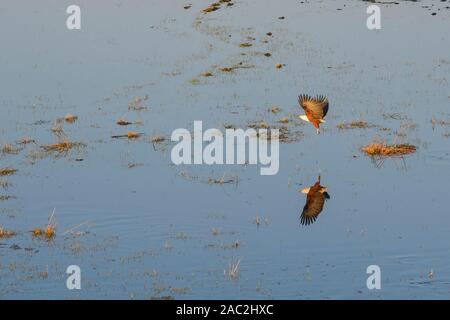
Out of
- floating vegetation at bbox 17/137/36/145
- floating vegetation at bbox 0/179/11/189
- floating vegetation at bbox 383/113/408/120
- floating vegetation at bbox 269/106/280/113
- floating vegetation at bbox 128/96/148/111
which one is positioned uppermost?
floating vegetation at bbox 128/96/148/111

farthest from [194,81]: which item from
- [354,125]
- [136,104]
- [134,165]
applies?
[134,165]

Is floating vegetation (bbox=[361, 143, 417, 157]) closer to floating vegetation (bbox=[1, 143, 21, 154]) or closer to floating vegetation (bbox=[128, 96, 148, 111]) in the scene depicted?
floating vegetation (bbox=[128, 96, 148, 111])

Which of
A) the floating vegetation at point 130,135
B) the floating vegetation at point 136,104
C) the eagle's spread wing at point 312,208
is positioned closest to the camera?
the eagle's spread wing at point 312,208

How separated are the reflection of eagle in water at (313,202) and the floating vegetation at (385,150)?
2.57 meters

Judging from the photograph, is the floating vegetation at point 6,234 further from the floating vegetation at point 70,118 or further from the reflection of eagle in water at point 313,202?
the floating vegetation at point 70,118

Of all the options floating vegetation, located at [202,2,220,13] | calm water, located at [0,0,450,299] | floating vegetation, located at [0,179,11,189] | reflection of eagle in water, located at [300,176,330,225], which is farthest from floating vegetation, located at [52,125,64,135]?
floating vegetation, located at [202,2,220,13]

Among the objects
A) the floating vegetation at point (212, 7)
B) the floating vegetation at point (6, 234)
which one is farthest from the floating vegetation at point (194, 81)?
the floating vegetation at point (6, 234)

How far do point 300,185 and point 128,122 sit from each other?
7.16 m

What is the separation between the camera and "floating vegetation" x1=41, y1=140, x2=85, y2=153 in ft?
75.9

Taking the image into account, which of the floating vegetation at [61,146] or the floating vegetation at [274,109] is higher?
the floating vegetation at [274,109]

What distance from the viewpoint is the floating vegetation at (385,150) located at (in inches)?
890

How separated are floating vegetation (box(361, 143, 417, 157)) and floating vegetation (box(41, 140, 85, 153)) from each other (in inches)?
275

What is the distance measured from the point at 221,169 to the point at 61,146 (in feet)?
14.3

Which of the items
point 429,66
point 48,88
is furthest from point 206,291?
point 429,66
